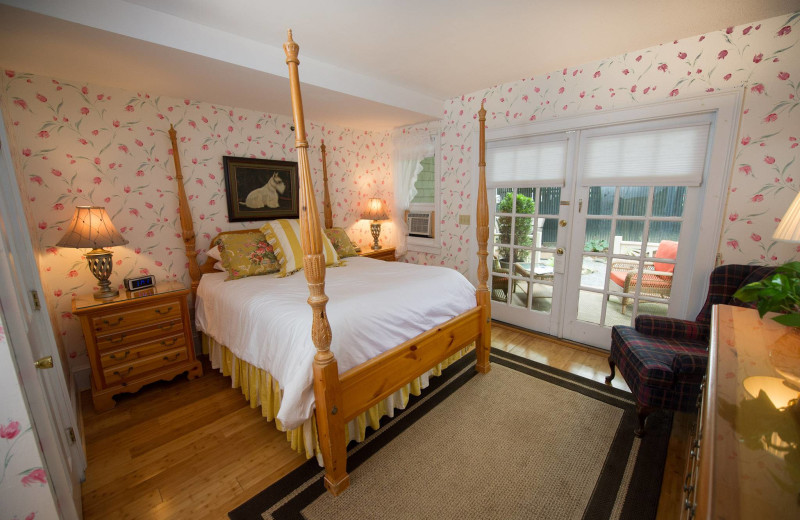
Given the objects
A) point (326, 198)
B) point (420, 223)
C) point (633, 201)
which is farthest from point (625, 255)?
point (326, 198)

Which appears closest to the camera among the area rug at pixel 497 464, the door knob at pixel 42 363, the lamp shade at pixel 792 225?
the door knob at pixel 42 363

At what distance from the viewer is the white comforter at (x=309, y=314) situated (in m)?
1.52

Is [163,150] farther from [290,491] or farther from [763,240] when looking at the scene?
[763,240]

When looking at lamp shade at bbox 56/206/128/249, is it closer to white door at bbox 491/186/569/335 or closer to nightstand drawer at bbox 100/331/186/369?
nightstand drawer at bbox 100/331/186/369

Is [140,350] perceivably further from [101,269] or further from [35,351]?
[35,351]

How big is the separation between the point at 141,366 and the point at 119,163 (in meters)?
1.54

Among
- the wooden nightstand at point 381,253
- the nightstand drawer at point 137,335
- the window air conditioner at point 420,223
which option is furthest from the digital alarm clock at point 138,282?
the window air conditioner at point 420,223

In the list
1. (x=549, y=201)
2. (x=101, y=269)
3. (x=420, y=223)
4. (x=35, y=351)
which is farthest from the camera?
(x=420, y=223)

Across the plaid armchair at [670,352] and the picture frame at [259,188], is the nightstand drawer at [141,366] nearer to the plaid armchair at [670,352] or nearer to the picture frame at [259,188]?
the picture frame at [259,188]

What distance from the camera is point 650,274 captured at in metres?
2.53

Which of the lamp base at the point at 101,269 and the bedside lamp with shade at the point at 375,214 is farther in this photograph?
the bedside lamp with shade at the point at 375,214

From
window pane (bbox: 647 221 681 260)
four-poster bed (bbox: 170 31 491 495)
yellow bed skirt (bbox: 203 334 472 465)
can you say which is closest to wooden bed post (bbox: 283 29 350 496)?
four-poster bed (bbox: 170 31 491 495)

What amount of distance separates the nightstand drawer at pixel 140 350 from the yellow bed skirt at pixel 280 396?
0.27 meters

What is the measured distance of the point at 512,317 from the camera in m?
3.35
